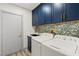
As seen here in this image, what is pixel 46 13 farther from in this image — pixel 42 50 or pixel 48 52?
pixel 48 52

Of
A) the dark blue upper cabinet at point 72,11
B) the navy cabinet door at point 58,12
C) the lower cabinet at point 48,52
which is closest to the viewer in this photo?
the lower cabinet at point 48,52

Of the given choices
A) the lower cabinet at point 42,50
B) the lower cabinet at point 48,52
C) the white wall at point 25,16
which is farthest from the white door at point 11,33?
the lower cabinet at point 48,52

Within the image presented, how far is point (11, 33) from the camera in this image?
168 centimetres

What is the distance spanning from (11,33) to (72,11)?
44.4 inches

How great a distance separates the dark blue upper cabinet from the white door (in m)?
0.87

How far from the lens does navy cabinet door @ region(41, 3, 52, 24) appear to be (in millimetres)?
2103

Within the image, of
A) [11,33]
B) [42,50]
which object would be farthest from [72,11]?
[11,33]

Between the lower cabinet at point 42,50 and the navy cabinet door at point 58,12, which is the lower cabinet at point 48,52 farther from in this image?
the navy cabinet door at point 58,12

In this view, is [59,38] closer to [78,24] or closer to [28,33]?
[78,24]

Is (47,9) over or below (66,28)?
over

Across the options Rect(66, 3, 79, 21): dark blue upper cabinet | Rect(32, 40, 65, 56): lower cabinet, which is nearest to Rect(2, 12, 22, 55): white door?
Rect(32, 40, 65, 56): lower cabinet

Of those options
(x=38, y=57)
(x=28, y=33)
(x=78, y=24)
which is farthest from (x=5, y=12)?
(x=78, y=24)

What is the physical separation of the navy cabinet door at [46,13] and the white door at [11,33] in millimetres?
728

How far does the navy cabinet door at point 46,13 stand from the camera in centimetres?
210
